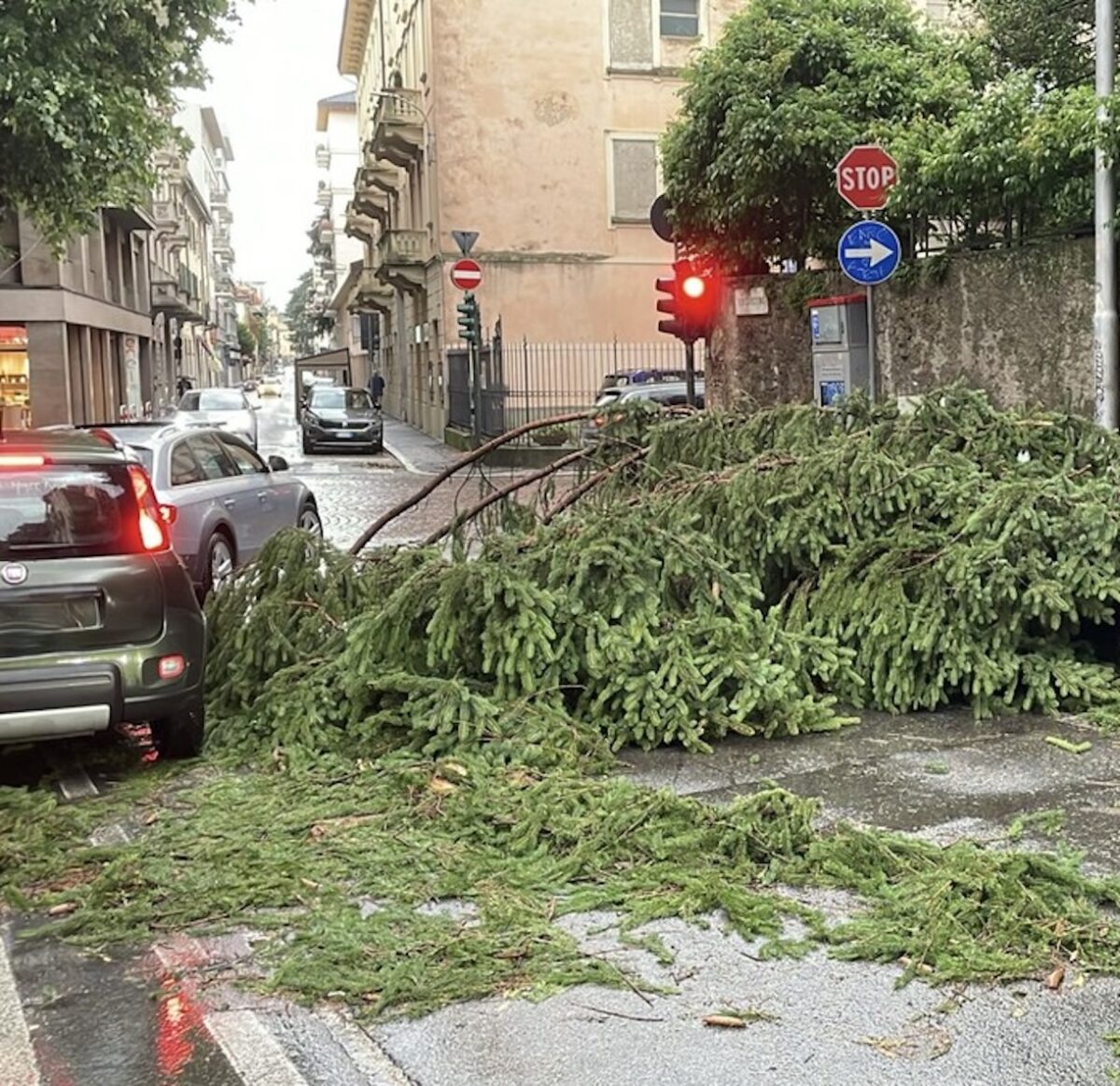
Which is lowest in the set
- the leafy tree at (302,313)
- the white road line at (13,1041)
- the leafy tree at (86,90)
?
the white road line at (13,1041)

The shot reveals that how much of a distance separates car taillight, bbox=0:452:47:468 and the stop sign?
785cm

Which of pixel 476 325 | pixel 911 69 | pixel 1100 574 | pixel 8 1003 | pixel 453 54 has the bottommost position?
pixel 8 1003

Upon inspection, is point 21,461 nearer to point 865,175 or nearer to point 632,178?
point 865,175

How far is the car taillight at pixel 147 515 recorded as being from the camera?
236 inches

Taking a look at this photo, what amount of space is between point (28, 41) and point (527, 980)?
13783 millimetres

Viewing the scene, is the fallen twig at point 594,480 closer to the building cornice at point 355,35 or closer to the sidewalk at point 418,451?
the sidewalk at point 418,451

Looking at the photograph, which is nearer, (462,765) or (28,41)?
(462,765)

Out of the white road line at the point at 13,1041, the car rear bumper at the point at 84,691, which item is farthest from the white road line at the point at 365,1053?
the car rear bumper at the point at 84,691

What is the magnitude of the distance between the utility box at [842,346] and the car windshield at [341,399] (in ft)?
65.2

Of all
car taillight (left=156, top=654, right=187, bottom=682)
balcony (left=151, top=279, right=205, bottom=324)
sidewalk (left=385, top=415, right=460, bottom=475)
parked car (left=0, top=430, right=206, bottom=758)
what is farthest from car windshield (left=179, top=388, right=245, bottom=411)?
car taillight (left=156, top=654, right=187, bottom=682)

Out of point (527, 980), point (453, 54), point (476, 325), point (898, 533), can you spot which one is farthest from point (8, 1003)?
point (453, 54)

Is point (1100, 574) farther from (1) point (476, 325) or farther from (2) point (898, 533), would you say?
(1) point (476, 325)

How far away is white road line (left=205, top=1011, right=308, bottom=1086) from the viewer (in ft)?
11.3

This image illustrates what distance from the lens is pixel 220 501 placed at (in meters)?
11.1
